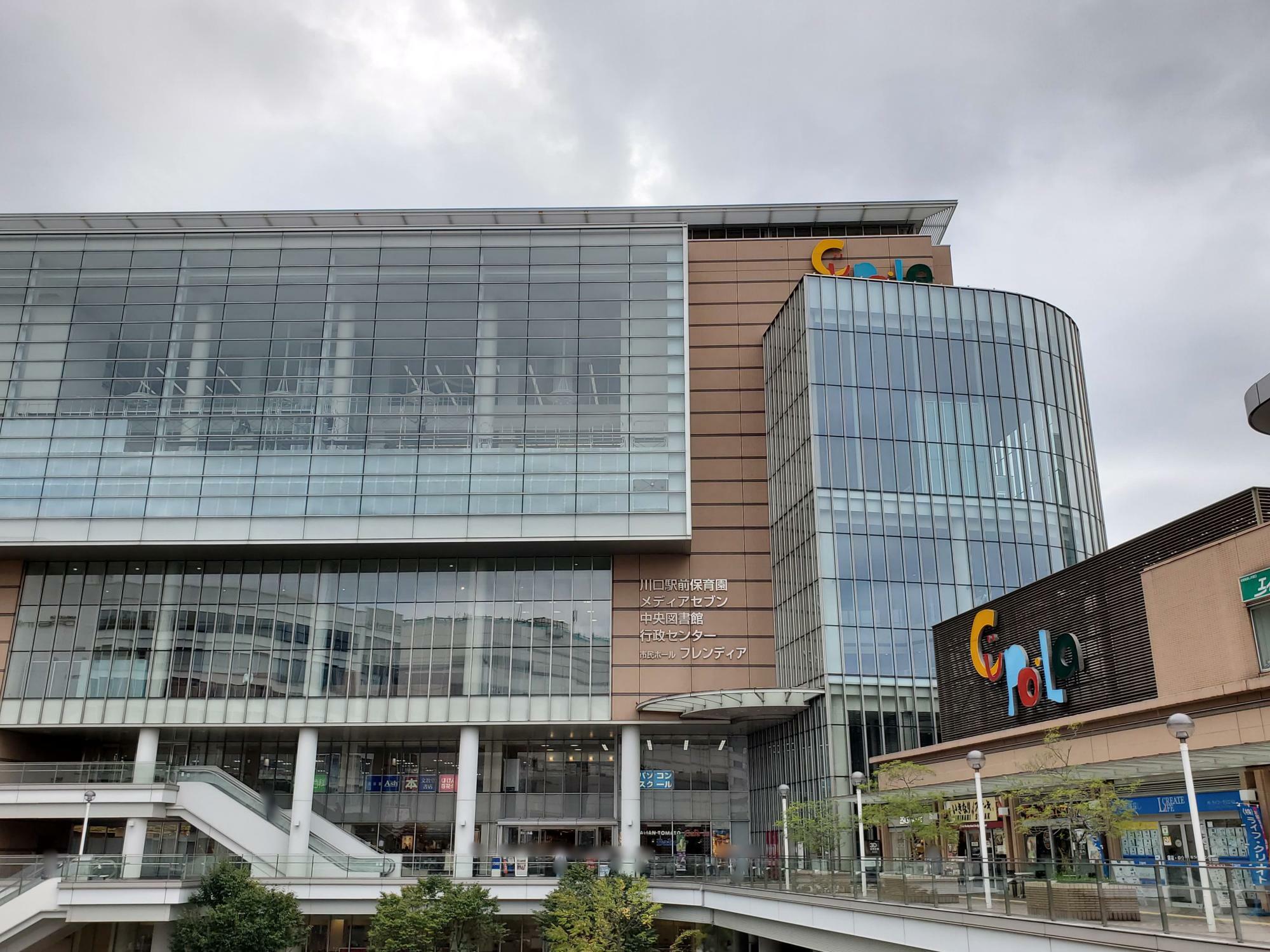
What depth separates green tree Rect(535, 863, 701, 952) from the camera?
34844mm

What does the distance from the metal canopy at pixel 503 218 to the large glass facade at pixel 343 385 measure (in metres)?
8.05

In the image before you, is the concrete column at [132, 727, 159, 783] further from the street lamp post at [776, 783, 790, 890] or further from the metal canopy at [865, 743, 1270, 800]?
the metal canopy at [865, 743, 1270, 800]

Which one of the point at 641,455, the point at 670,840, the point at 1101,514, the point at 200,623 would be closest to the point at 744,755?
the point at 670,840

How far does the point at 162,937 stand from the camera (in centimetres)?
4141

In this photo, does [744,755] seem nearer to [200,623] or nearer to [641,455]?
[641,455]

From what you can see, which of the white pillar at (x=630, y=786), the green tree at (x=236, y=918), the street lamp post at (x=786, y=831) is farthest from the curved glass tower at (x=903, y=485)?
the green tree at (x=236, y=918)

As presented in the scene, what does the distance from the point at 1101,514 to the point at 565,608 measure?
2819 cm

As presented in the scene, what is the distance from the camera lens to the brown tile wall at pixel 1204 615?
22.5 metres

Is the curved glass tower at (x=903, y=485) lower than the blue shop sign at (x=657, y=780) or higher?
higher

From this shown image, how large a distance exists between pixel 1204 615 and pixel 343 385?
1650 inches

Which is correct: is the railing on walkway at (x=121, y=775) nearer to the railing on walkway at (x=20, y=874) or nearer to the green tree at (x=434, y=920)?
the railing on walkway at (x=20, y=874)

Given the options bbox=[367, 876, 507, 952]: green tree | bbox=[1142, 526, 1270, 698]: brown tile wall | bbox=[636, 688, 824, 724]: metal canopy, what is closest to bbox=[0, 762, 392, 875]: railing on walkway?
bbox=[367, 876, 507, 952]: green tree

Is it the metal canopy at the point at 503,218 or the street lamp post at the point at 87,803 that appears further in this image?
the metal canopy at the point at 503,218

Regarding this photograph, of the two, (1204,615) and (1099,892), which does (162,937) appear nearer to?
(1099,892)
